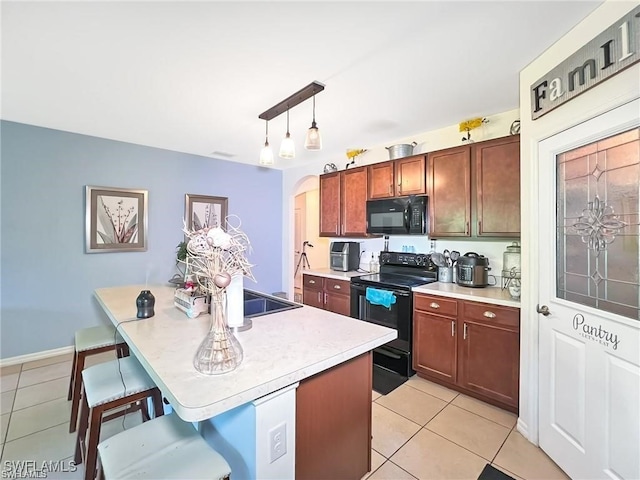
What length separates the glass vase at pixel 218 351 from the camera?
1.08 meters

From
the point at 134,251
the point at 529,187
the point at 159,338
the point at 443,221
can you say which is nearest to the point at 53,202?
the point at 134,251

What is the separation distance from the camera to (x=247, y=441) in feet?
3.56

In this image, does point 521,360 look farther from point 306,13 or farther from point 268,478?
point 306,13

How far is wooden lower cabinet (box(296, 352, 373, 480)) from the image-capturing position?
4.18 feet

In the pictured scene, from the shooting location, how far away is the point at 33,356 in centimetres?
310

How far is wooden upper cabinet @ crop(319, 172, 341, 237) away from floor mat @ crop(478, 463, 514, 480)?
9.09ft

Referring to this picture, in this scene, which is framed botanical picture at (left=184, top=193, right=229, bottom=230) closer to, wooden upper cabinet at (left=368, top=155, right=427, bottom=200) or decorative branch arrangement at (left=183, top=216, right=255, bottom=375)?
wooden upper cabinet at (left=368, top=155, right=427, bottom=200)

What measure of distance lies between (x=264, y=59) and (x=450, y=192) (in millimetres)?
2050

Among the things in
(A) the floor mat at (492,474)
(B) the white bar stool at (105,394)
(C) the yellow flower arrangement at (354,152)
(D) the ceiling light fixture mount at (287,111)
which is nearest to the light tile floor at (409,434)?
(A) the floor mat at (492,474)

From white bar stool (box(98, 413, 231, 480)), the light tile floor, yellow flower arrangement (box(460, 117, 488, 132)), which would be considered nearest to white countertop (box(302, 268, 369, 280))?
the light tile floor

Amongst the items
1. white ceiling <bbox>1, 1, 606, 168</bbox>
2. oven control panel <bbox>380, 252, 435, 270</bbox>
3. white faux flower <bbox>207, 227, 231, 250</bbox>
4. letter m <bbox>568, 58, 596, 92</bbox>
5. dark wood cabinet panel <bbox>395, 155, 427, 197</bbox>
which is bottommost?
oven control panel <bbox>380, 252, 435, 270</bbox>

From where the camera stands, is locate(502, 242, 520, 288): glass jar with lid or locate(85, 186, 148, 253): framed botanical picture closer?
locate(502, 242, 520, 288): glass jar with lid

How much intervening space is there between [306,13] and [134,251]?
341 cm

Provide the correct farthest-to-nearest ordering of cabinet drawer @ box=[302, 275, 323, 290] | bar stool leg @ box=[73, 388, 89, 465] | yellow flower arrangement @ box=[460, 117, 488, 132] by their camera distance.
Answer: cabinet drawer @ box=[302, 275, 323, 290] < yellow flower arrangement @ box=[460, 117, 488, 132] < bar stool leg @ box=[73, 388, 89, 465]
